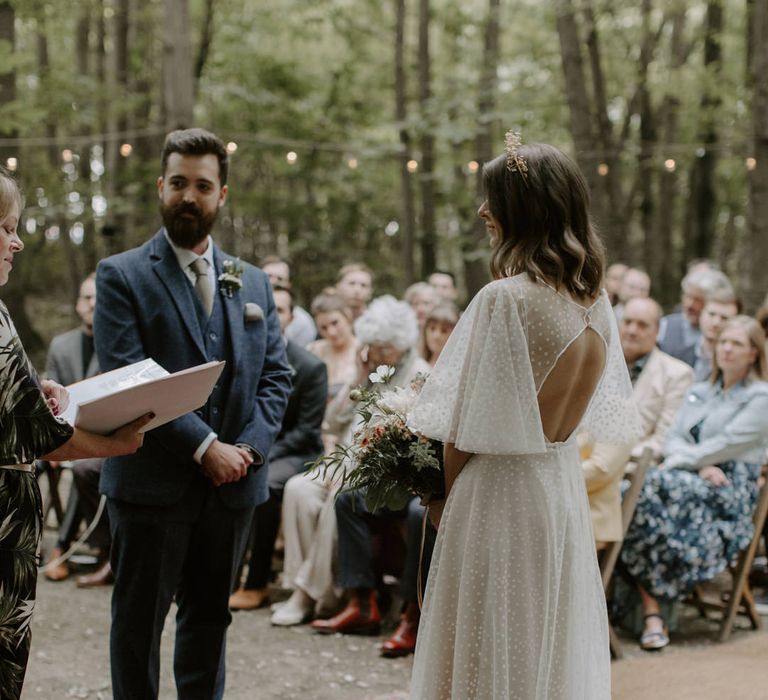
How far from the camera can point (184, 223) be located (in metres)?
3.45

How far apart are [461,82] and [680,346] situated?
25.2 feet

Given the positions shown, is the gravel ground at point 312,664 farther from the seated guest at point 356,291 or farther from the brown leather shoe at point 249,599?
the seated guest at point 356,291

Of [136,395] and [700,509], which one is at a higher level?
[136,395]

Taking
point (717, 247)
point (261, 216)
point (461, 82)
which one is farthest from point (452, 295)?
point (717, 247)

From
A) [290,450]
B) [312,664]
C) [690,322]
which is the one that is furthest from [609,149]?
[312,664]

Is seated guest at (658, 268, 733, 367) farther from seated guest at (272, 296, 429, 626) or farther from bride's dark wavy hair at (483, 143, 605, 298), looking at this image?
bride's dark wavy hair at (483, 143, 605, 298)

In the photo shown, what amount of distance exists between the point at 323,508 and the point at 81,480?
1.75 meters

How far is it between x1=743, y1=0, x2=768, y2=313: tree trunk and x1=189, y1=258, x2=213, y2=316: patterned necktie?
673cm

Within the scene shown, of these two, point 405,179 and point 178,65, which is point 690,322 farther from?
point 405,179

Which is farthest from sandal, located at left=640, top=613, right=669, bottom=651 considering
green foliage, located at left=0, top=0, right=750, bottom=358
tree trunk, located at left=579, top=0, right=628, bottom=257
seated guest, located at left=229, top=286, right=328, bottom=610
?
tree trunk, located at left=579, top=0, right=628, bottom=257

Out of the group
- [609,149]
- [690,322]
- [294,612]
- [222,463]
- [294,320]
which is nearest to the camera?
[222,463]

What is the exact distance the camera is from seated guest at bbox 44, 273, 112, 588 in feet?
21.2

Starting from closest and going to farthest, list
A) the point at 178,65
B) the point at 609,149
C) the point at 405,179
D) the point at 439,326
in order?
1. the point at 439,326
2. the point at 178,65
3. the point at 405,179
4. the point at 609,149

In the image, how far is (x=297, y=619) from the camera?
5.81 m
